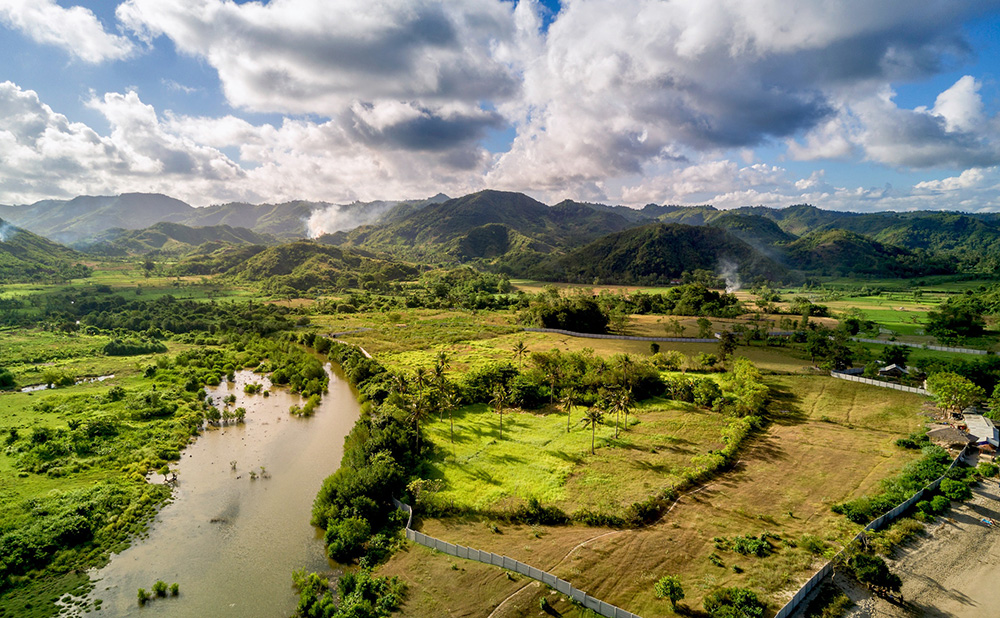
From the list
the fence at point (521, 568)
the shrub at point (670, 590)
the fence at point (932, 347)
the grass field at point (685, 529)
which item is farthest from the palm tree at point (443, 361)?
the fence at point (932, 347)

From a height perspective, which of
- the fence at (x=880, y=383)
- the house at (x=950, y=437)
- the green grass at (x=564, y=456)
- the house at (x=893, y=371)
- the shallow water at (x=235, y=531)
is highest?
the house at (x=893, y=371)

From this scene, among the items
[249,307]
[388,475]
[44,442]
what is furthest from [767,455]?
[249,307]

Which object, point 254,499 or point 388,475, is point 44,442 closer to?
point 254,499

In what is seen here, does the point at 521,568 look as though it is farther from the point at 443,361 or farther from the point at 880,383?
the point at 880,383

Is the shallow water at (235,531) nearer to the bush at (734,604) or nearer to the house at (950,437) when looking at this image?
the bush at (734,604)

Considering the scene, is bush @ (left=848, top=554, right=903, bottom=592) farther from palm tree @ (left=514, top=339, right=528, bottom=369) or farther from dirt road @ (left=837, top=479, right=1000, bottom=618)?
palm tree @ (left=514, top=339, right=528, bottom=369)

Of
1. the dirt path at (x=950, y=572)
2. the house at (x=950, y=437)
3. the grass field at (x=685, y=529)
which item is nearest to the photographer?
the dirt path at (x=950, y=572)

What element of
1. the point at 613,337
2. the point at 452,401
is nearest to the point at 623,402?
the point at 452,401
